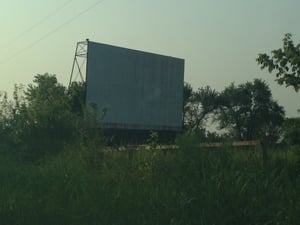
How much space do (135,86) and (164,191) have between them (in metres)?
41.4

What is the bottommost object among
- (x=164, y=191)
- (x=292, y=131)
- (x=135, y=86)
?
(x=164, y=191)

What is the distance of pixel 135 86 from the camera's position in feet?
166

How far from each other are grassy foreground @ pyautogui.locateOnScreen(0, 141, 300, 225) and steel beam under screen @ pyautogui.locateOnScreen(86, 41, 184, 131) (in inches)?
1296

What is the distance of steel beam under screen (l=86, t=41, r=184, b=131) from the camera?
154ft

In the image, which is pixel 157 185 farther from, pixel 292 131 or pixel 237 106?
pixel 237 106

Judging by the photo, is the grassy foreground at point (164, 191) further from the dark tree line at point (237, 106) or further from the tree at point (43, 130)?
the dark tree line at point (237, 106)

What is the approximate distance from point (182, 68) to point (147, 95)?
18.3 feet

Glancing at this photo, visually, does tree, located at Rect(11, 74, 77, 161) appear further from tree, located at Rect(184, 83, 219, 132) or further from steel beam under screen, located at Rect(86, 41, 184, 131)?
tree, located at Rect(184, 83, 219, 132)

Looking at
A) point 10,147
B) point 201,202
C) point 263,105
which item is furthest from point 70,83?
point 201,202

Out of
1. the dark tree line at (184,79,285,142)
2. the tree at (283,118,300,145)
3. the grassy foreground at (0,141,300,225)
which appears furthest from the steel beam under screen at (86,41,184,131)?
the tree at (283,118,300,145)

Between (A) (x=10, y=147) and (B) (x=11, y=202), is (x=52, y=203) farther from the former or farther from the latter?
(A) (x=10, y=147)

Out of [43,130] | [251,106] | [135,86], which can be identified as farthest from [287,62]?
[251,106]

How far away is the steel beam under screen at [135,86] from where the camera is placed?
1844 inches

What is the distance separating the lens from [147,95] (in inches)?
2046
